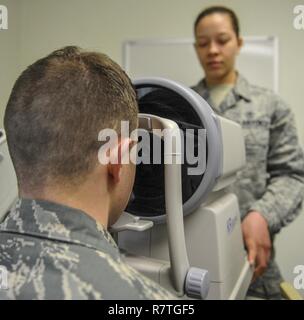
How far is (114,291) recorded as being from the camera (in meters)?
0.43

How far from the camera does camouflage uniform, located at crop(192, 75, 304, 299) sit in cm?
122

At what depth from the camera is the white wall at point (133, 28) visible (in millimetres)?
2016

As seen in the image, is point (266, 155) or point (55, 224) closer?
point (55, 224)

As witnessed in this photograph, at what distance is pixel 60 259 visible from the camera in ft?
1.44

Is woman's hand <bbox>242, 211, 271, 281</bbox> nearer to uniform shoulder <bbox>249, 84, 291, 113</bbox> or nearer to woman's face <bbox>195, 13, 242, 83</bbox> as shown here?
uniform shoulder <bbox>249, 84, 291, 113</bbox>

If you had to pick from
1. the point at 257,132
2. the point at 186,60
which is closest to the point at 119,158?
the point at 257,132

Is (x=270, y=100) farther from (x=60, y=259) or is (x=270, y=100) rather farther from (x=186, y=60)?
→ (x=60, y=259)

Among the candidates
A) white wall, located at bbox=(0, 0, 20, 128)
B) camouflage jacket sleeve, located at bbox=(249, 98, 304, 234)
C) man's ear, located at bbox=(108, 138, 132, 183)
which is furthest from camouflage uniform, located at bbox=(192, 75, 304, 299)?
white wall, located at bbox=(0, 0, 20, 128)

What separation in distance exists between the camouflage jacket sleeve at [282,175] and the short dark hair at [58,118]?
0.71 metres

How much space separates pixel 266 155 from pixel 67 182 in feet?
3.11

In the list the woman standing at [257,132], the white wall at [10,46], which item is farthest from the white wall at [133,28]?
the woman standing at [257,132]

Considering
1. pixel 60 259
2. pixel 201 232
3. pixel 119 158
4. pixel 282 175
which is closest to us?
pixel 60 259

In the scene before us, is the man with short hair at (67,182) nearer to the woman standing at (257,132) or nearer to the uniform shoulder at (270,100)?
the woman standing at (257,132)

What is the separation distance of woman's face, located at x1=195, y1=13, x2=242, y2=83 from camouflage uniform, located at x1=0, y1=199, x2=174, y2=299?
39.1 inches
